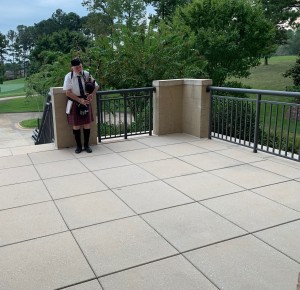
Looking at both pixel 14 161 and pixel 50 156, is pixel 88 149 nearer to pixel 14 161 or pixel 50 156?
pixel 50 156

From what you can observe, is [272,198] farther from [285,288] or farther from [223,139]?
[223,139]

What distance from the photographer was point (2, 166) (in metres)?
5.55

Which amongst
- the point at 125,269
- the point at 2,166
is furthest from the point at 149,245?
the point at 2,166

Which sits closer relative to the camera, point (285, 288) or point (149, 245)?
point (285, 288)

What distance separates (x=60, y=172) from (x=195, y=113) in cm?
324

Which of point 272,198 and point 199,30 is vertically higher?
point 199,30

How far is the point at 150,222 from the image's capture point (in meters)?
3.59

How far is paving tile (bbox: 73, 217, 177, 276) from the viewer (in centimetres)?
290

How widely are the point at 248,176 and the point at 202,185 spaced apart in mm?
768

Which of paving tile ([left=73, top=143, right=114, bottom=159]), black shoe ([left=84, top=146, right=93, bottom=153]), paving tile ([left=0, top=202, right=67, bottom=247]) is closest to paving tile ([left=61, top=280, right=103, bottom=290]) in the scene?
paving tile ([left=0, top=202, right=67, bottom=247])

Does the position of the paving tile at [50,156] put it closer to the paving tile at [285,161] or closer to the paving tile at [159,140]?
the paving tile at [159,140]

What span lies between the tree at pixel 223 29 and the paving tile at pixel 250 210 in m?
11.5

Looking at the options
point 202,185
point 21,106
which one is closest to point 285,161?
point 202,185

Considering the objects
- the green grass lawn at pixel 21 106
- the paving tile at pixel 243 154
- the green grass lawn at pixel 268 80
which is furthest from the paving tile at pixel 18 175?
the green grass lawn at pixel 21 106
